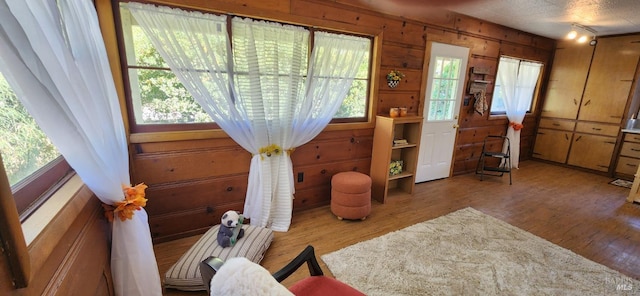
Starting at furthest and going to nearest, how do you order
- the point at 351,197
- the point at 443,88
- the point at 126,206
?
the point at 443,88
the point at 351,197
the point at 126,206

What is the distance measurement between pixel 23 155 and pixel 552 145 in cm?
677

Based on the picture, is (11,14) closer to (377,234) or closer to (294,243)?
(294,243)

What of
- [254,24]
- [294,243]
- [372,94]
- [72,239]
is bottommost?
[294,243]

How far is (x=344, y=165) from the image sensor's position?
298 centimetres

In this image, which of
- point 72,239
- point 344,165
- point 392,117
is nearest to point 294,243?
point 344,165

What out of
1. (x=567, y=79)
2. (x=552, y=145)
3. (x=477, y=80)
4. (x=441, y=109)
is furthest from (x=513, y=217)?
(x=567, y=79)

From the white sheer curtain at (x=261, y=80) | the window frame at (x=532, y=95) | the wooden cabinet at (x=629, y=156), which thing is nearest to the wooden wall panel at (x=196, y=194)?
the white sheer curtain at (x=261, y=80)

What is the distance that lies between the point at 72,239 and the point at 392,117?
272 centimetres

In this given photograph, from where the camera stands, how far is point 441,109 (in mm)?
3604

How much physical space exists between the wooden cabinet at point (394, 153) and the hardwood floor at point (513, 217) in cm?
19

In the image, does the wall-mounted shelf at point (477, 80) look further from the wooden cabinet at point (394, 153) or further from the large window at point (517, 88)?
the wooden cabinet at point (394, 153)

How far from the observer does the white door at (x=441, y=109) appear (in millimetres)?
3393

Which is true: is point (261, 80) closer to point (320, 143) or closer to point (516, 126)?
point (320, 143)

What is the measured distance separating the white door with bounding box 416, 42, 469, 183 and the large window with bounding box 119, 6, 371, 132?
2.56 m
